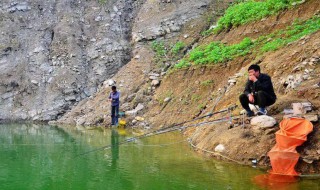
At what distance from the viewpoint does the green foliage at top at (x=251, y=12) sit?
44.6 ft

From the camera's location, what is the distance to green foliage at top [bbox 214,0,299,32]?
13.6m

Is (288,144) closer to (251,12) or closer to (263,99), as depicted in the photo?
(263,99)

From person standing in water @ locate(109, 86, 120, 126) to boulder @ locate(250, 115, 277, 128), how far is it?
735 centimetres

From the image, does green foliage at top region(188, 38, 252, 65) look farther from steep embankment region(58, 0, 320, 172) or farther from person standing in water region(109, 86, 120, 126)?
person standing in water region(109, 86, 120, 126)

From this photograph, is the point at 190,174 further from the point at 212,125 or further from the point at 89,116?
the point at 89,116

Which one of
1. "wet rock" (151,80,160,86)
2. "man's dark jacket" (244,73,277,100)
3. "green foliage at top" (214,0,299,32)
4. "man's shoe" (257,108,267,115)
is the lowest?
"man's shoe" (257,108,267,115)

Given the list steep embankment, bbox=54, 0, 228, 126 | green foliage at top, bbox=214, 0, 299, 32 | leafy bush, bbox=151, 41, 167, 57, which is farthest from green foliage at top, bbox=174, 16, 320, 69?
leafy bush, bbox=151, 41, 167, 57

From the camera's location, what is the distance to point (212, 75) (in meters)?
13.1

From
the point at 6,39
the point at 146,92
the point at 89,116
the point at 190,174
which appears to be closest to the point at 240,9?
the point at 146,92

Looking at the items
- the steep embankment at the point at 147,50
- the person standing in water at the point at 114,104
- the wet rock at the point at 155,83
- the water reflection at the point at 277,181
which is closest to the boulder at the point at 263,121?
the water reflection at the point at 277,181

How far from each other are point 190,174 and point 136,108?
27.8 feet

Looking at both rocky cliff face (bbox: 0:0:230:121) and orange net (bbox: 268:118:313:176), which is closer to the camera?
orange net (bbox: 268:118:313:176)

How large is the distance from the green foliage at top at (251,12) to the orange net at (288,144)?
8.20 metres

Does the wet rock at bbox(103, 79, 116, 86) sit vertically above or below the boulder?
above
